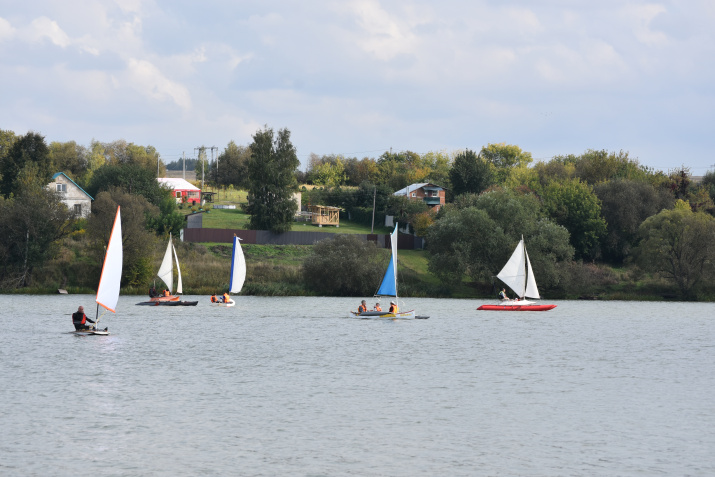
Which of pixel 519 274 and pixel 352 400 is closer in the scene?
pixel 352 400

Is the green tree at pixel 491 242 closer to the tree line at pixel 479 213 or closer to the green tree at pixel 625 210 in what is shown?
the tree line at pixel 479 213

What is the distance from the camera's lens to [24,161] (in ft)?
388

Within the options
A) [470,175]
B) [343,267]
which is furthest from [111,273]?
[470,175]

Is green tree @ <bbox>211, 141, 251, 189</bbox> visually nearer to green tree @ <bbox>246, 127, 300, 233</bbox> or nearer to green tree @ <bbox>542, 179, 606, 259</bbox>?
green tree @ <bbox>246, 127, 300, 233</bbox>

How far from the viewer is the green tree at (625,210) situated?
110625 mm

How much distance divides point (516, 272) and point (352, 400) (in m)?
44.5

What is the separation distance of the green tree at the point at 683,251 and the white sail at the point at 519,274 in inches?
966

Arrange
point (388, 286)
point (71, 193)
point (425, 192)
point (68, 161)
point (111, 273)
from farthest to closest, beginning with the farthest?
point (68, 161) < point (425, 192) < point (71, 193) < point (388, 286) < point (111, 273)

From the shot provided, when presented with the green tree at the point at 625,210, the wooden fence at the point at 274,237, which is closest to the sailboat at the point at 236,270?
the wooden fence at the point at 274,237

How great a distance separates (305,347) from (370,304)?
31.5 m

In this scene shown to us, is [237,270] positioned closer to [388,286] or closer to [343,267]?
[343,267]

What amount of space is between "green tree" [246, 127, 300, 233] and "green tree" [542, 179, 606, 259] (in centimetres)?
3768

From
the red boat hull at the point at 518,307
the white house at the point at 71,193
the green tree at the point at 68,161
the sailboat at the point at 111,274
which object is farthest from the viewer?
the green tree at the point at 68,161

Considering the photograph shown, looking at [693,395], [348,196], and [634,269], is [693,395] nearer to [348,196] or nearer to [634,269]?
[634,269]
